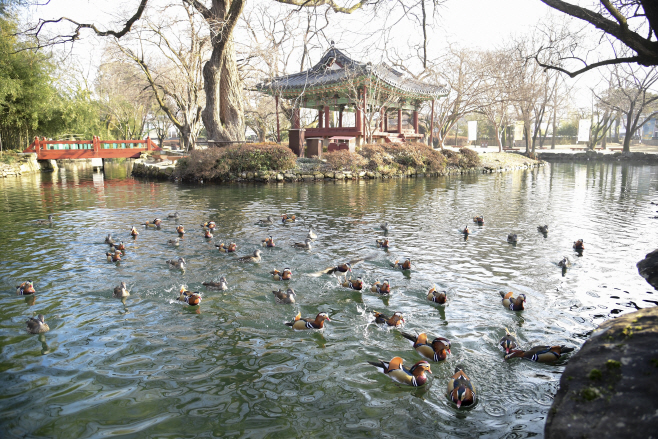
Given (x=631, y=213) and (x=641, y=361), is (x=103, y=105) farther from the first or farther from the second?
(x=641, y=361)

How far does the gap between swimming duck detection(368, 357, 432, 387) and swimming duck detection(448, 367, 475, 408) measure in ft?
1.03

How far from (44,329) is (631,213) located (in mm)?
16609

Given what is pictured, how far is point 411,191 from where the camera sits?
20.2 metres

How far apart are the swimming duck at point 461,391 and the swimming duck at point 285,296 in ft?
10.0

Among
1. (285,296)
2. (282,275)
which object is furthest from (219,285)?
(285,296)

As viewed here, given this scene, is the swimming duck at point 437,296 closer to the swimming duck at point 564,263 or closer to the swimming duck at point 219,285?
the swimming duck at point 564,263

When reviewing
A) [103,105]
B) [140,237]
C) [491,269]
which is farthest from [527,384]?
[103,105]

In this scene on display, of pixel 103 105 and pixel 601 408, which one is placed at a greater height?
pixel 103 105

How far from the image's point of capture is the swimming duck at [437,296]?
652 centimetres

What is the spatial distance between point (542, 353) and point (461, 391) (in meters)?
1.45

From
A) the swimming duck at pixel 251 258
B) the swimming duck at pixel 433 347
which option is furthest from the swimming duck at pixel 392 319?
the swimming duck at pixel 251 258

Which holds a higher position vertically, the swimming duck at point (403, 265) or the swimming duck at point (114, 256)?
the swimming duck at point (114, 256)

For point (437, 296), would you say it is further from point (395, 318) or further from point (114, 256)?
point (114, 256)

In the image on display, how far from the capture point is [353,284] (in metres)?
7.24
